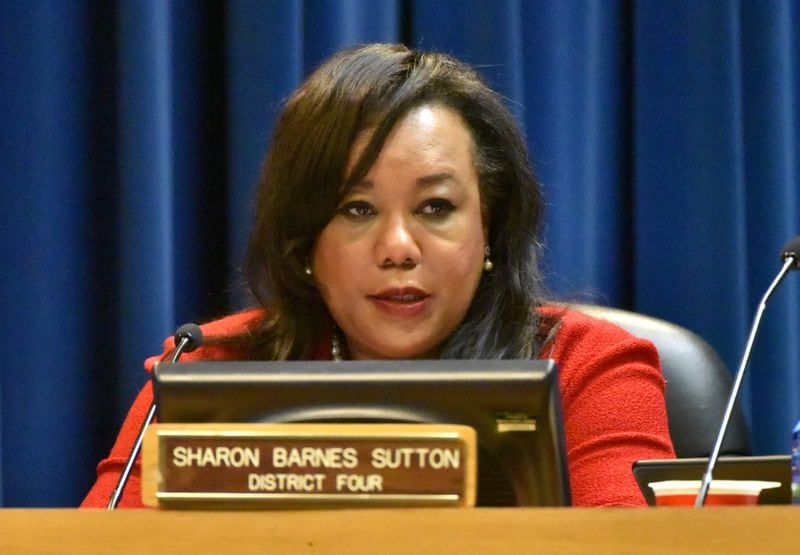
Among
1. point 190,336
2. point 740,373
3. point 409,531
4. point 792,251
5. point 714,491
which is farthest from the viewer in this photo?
point 190,336

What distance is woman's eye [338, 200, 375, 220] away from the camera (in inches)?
67.3

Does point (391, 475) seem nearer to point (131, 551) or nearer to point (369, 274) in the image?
point (131, 551)

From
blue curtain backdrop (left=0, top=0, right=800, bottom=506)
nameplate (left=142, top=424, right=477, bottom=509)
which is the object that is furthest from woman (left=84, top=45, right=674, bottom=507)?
nameplate (left=142, top=424, right=477, bottom=509)

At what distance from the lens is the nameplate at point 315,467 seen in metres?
0.80

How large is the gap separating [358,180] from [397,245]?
11 centimetres

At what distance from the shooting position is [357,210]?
1717 mm

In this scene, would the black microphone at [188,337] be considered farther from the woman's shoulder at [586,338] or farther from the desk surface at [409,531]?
the desk surface at [409,531]

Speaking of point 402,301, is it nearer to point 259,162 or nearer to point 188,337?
point 188,337

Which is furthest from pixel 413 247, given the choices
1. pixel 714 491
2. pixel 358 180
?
pixel 714 491

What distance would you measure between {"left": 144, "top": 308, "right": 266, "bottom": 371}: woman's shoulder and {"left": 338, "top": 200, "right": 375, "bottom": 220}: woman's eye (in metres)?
0.27

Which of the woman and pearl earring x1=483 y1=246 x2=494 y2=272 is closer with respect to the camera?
the woman

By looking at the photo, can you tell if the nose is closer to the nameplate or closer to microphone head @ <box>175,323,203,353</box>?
microphone head @ <box>175,323,203,353</box>

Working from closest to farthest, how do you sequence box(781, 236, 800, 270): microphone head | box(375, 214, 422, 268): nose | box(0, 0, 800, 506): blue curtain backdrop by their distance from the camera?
1. box(781, 236, 800, 270): microphone head
2. box(375, 214, 422, 268): nose
3. box(0, 0, 800, 506): blue curtain backdrop

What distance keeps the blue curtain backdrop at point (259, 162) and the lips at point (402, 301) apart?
1.77 feet
